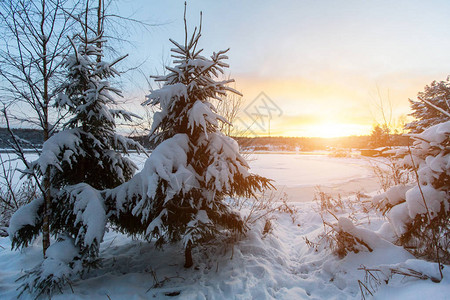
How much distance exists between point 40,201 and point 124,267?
1659 millimetres

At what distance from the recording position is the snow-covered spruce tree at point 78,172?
2.55 meters

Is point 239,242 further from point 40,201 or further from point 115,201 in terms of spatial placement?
point 40,201

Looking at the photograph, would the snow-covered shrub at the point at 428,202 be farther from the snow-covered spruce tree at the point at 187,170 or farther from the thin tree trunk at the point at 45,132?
the thin tree trunk at the point at 45,132

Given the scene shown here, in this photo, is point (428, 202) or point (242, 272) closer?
point (428, 202)

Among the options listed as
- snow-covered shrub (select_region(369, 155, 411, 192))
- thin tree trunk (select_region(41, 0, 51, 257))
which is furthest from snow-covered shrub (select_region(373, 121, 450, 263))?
thin tree trunk (select_region(41, 0, 51, 257))

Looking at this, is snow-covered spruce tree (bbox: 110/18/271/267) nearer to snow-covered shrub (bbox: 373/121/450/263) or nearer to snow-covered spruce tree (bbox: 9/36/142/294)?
snow-covered spruce tree (bbox: 9/36/142/294)

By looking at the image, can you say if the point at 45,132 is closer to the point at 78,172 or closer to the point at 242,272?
the point at 78,172

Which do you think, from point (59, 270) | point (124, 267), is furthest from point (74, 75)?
point (124, 267)

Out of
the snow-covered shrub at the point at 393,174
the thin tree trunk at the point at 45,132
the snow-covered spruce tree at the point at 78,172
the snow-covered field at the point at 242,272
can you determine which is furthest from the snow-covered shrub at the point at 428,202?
the thin tree trunk at the point at 45,132

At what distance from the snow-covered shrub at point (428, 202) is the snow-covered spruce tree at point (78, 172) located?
407 centimetres

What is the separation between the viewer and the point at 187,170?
2.70 meters

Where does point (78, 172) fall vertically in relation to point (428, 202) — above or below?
above

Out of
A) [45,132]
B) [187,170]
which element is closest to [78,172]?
[45,132]

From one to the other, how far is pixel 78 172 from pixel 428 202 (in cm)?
492
